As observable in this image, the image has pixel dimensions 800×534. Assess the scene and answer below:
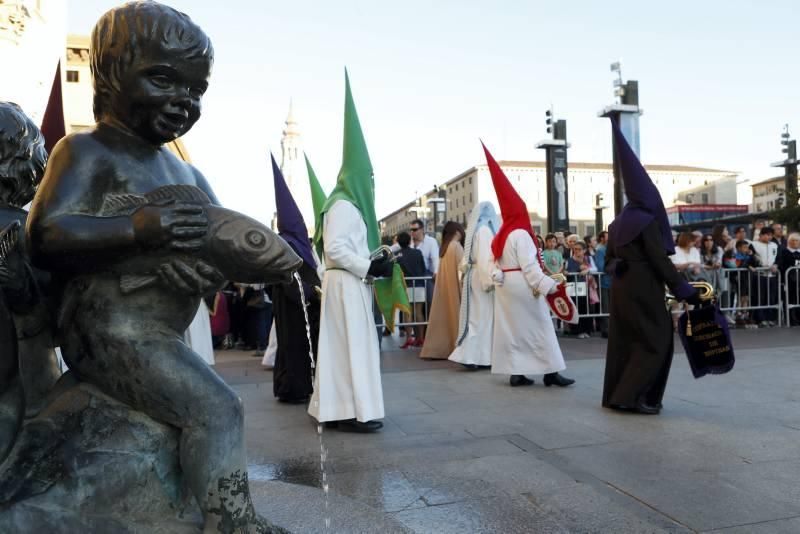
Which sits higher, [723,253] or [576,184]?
[576,184]

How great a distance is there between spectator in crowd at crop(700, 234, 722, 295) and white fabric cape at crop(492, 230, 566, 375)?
20.0 ft

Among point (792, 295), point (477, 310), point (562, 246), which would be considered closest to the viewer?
point (477, 310)

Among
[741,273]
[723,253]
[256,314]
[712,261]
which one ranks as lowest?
[256,314]

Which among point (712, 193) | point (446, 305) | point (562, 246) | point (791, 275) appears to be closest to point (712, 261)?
point (791, 275)

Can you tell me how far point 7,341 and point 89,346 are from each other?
189mm

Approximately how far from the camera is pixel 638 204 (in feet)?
16.1

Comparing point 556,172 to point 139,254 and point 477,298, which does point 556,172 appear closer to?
point 477,298

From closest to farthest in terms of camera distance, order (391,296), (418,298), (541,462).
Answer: (541,462), (391,296), (418,298)

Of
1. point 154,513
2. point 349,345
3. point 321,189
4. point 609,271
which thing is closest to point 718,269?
point 609,271

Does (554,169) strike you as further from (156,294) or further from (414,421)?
(156,294)

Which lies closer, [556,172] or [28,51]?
[28,51]

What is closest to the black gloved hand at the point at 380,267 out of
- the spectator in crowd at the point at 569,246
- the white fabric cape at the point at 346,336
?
the white fabric cape at the point at 346,336

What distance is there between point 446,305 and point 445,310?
0.23 ft

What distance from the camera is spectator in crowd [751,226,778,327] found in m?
11.6
